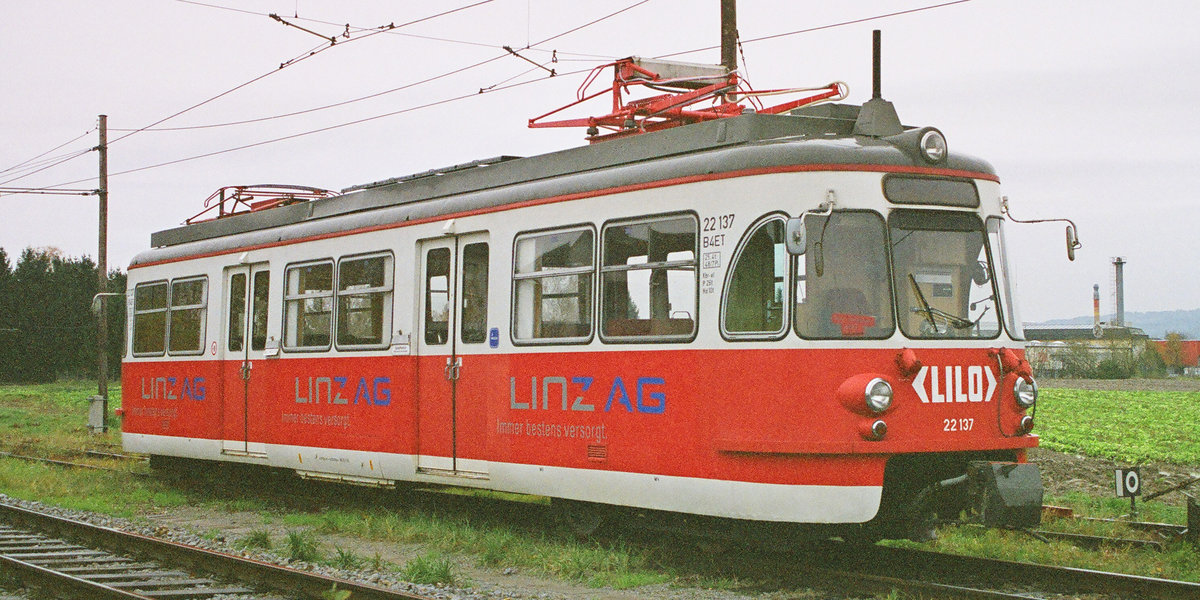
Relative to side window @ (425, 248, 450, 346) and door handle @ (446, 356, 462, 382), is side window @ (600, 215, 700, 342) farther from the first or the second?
side window @ (425, 248, 450, 346)

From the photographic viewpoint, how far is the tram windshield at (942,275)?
820 centimetres

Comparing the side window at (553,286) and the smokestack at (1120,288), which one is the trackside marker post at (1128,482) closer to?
the side window at (553,286)

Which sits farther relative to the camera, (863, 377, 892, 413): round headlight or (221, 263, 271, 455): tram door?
(221, 263, 271, 455): tram door

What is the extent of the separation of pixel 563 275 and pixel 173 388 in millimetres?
7466

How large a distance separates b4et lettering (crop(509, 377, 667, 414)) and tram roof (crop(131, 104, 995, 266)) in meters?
1.50

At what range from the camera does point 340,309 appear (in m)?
12.2

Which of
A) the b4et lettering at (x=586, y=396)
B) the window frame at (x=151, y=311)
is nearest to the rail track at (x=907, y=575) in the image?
the b4et lettering at (x=586, y=396)

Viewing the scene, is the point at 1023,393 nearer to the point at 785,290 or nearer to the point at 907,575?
the point at 907,575

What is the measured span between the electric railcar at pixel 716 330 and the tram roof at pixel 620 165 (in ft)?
0.07

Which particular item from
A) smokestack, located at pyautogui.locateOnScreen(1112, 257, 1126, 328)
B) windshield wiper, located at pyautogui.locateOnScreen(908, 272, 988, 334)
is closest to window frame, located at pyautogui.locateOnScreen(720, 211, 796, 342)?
windshield wiper, located at pyautogui.locateOnScreen(908, 272, 988, 334)

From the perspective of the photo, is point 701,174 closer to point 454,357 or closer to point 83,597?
point 454,357

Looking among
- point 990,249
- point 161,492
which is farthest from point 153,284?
point 990,249

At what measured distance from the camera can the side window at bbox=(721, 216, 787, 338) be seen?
8133mm

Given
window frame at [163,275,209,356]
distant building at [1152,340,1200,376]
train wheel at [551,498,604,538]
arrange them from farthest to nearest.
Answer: distant building at [1152,340,1200,376] < window frame at [163,275,209,356] < train wheel at [551,498,604,538]
